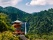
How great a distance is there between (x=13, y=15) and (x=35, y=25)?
4040 centimetres

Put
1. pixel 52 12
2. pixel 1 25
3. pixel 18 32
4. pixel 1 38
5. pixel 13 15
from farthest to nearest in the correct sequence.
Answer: pixel 13 15, pixel 52 12, pixel 18 32, pixel 1 25, pixel 1 38

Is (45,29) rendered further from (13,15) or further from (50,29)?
(13,15)

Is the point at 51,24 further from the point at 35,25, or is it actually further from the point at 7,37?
the point at 7,37

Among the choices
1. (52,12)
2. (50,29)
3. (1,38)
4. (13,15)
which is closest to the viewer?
(1,38)

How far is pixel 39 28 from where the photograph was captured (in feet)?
445

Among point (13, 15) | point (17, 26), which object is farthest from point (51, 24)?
point (17, 26)

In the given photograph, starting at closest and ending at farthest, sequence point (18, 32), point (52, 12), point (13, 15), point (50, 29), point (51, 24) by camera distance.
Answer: point (18, 32)
point (50, 29)
point (51, 24)
point (52, 12)
point (13, 15)

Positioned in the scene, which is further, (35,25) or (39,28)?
(35,25)

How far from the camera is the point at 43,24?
5285 inches

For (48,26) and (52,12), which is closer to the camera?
(48,26)

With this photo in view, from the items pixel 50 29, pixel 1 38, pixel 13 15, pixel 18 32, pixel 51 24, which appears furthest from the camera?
pixel 13 15

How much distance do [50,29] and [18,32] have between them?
91.9 m

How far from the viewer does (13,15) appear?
602 feet

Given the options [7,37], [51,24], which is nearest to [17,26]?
[7,37]
